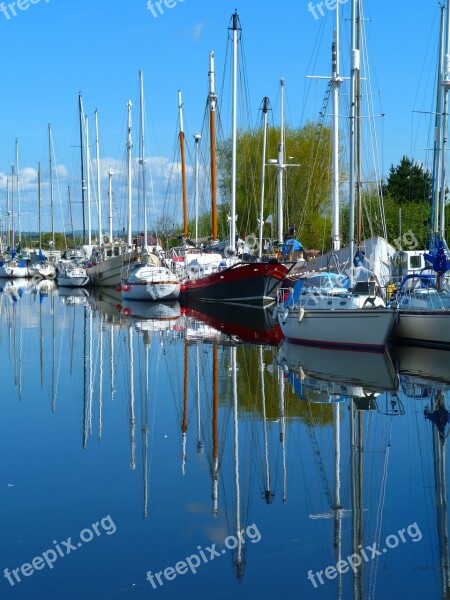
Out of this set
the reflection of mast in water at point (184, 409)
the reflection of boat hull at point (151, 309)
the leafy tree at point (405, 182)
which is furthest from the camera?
the leafy tree at point (405, 182)

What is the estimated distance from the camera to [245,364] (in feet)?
79.2

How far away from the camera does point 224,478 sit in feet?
41.7

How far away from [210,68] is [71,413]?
34456 millimetres

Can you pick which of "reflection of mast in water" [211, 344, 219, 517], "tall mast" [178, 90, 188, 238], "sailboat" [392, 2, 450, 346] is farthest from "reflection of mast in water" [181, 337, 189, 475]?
"tall mast" [178, 90, 188, 238]

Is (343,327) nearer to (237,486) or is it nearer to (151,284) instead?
(237,486)

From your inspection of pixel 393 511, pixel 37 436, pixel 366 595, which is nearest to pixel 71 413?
pixel 37 436

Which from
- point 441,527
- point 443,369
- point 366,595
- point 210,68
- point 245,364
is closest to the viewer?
point 366,595

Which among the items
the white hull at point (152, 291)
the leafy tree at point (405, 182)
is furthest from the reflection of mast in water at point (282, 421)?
the leafy tree at point (405, 182)

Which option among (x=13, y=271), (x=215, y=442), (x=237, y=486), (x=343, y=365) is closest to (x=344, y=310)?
(x=343, y=365)

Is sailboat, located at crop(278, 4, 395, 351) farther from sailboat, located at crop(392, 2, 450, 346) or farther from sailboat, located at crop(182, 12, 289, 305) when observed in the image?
sailboat, located at crop(182, 12, 289, 305)

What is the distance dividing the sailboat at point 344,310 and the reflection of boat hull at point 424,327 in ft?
2.87

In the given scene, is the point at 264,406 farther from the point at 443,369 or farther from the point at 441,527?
the point at 441,527

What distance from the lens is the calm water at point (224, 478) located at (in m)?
9.32

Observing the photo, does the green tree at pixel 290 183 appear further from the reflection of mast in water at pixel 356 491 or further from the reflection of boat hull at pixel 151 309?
the reflection of mast in water at pixel 356 491
